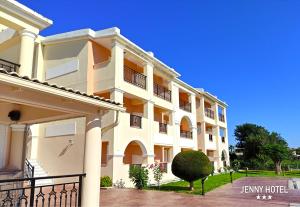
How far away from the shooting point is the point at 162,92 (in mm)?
23078

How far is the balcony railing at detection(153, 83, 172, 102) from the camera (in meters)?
22.3

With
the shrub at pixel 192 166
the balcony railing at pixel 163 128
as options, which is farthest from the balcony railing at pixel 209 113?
the shrub at pixel 192 166

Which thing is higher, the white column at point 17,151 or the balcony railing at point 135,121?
the balcony railing at point 135,121

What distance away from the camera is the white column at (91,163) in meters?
6.55

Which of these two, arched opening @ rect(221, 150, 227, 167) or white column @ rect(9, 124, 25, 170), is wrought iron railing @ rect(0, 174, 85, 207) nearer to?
white column @ rect(9, 124, 25, 170)

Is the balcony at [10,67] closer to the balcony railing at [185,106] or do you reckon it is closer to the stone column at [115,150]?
the stone column at [115,150]

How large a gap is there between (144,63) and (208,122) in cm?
1514

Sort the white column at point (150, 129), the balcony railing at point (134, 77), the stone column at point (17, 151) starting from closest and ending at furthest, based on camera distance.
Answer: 1. the stone column at point (17, 151)
2. the balcony railing at point (134, 77)
3. the white column at point (150, 129)

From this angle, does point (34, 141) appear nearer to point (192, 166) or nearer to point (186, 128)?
point (192, 166)

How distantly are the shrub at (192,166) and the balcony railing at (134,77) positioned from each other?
19.2 ft

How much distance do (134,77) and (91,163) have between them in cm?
1289

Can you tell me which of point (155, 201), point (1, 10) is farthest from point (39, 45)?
point (155, 201)

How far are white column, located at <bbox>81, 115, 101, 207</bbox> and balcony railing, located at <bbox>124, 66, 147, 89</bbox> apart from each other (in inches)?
460

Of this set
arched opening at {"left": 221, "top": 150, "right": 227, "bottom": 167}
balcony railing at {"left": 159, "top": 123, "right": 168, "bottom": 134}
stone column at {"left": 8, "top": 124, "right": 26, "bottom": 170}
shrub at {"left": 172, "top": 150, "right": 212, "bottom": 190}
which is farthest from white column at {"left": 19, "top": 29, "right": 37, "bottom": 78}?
arched opening at {"left": 221, "top": 150, "right": 227, "bottom": 167}
